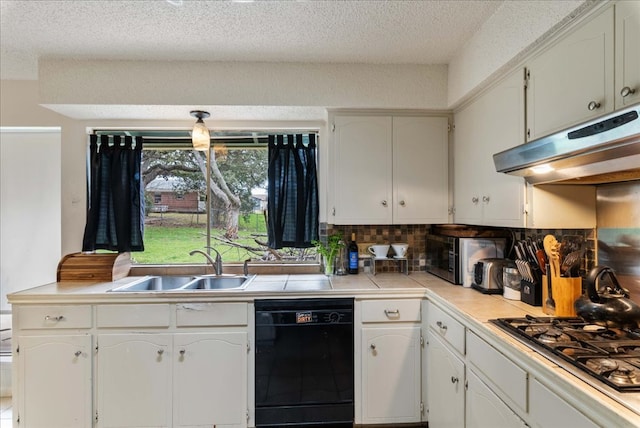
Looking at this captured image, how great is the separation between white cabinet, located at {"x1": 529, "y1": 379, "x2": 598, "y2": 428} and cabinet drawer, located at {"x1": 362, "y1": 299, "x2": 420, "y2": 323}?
1001 millimetres

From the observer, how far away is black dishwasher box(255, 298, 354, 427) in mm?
2102

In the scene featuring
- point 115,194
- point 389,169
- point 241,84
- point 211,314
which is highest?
point 241,84

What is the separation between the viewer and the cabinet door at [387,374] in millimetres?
2131

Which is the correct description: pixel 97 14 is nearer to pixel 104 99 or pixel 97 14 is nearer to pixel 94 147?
pixel 104 99

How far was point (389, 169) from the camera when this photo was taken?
2461 millimetres

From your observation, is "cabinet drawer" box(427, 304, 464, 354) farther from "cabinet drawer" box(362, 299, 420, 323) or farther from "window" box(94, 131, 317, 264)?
"window" box(94, 131, 317, 264)

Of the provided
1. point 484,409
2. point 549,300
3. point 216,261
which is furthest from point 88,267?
point 549,300

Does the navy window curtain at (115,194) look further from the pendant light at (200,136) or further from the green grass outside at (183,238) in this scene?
the pendant light at (200,136)

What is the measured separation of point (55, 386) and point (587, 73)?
316 cm

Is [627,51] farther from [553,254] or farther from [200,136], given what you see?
[200,136]

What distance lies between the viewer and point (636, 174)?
54.9 inches

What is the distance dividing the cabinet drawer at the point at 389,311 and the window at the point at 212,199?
2.68 feet

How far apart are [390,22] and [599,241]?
1569 millimetres

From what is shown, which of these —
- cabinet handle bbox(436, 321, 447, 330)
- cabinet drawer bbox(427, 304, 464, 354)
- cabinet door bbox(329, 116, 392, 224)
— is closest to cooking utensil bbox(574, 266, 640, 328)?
cabinet drawer bbox(427, 304, 464, 354)
